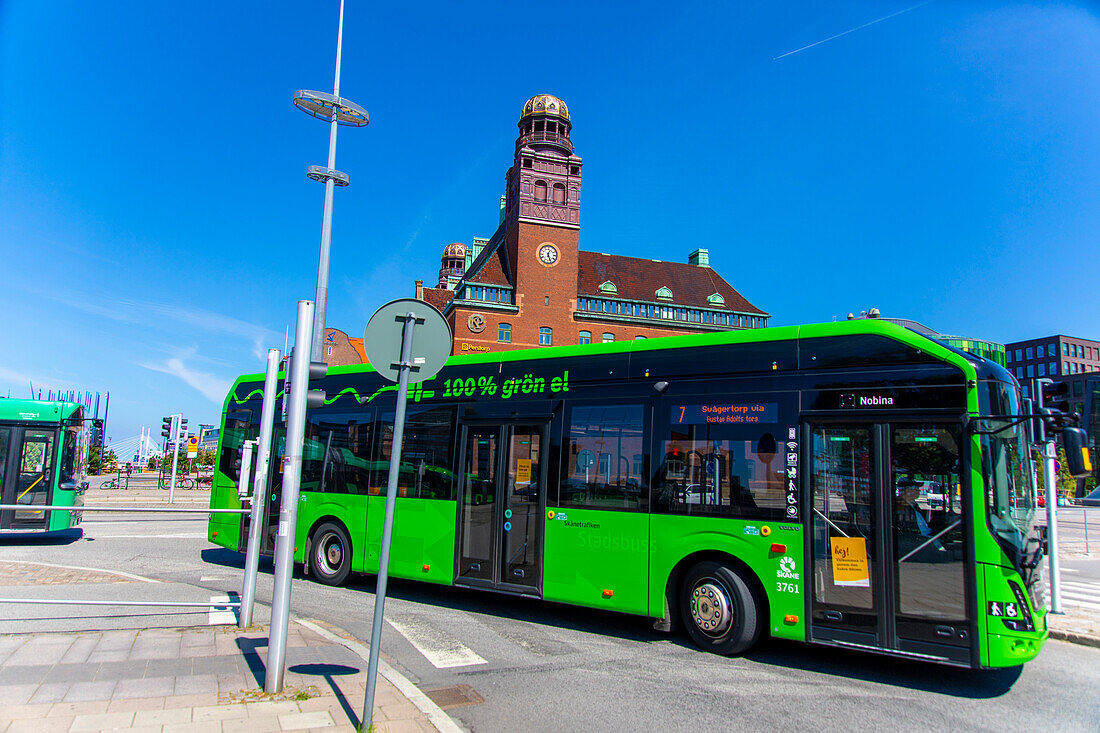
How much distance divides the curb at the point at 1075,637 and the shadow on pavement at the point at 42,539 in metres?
16.9

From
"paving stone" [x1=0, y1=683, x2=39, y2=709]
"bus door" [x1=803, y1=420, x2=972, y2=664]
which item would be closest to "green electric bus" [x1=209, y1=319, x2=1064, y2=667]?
"bus door" [x1=803, y1=420, x2=972, y2=664]

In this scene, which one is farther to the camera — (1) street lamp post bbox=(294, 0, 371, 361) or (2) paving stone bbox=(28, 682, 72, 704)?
(1) street lamp post bbox=(294, 0, 371, 361)

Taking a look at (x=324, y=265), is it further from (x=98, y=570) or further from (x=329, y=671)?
(x=329, y=671)

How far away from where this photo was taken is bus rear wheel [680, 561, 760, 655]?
6691 mm

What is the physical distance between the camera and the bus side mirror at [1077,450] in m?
5.82

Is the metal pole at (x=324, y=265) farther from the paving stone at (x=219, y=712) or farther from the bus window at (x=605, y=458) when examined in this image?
the paving stone at (x=219, y=712)

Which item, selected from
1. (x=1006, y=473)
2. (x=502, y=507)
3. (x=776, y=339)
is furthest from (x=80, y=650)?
(x=1006, y=473)

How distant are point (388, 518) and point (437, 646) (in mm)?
3113

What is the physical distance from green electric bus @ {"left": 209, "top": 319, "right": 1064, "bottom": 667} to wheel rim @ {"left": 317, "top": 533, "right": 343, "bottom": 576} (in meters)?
0.45

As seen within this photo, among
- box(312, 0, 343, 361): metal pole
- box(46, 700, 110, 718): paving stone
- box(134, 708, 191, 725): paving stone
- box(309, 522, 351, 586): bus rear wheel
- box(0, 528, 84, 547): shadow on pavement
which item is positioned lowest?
box(0, 528, 84, 547): shadow on pavement

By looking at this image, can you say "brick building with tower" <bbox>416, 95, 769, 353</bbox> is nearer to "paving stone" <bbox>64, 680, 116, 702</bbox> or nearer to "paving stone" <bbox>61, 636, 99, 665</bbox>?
"paving stone" <bbox>61, 636, 99, 665</bbox>

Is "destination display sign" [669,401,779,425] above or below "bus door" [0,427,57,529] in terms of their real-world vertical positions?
above

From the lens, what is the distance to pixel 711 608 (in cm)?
694

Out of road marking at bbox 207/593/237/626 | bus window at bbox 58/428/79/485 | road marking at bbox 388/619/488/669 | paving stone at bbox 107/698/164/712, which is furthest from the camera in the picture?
bus window at bbox 58/428/79/485
